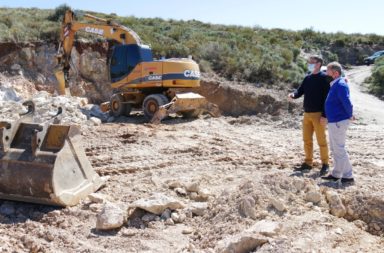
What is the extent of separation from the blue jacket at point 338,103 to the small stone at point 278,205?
1946mm

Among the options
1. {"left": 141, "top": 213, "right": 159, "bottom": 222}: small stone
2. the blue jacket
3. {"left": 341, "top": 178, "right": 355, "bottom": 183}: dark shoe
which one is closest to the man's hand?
the blue jacket

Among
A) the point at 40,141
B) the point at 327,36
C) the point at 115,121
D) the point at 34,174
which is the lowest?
the point at 115,121

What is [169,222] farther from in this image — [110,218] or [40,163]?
[40,163]

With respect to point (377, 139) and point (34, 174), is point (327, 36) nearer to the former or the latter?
point (377, 139)

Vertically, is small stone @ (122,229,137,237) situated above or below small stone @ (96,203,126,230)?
below

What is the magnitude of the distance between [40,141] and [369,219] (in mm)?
3817

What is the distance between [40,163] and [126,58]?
8.66 metres

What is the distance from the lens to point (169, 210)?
211 inches

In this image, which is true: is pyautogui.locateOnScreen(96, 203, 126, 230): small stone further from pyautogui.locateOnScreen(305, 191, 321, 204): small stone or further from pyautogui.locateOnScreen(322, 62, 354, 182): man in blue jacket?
pyautogui.locateOnScreen(322, 62, 354, 182): man in blue jacket

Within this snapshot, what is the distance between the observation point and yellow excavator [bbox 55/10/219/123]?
13.1 meters

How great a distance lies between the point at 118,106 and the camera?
14039 mm

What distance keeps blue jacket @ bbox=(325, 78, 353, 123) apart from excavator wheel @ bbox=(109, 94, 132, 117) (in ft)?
28.1

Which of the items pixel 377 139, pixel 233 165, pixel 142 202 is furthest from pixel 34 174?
pixel 377 139

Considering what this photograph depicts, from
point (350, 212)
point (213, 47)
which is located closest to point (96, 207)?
point (350, 212)
